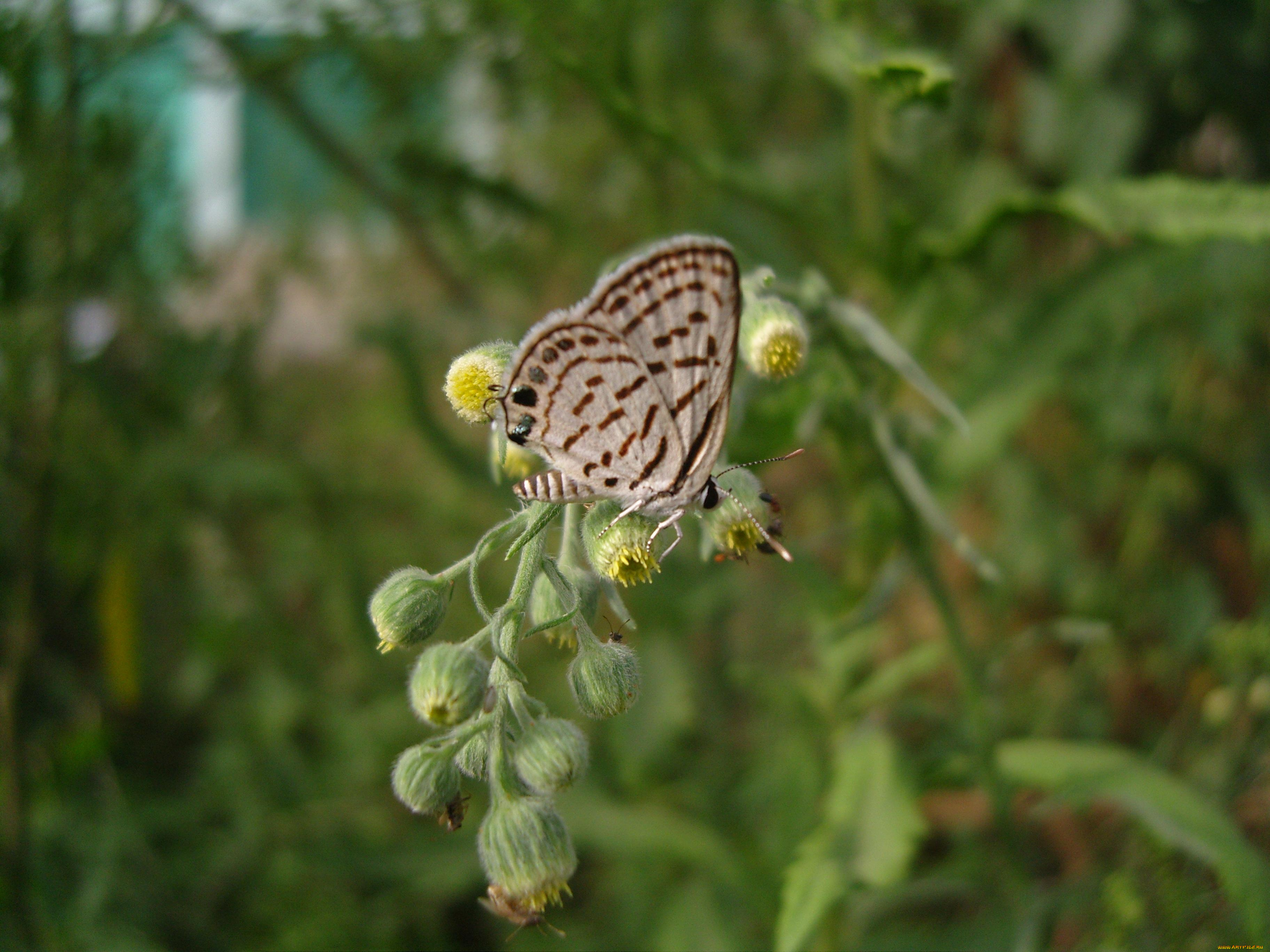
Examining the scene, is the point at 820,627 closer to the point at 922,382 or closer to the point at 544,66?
the point at 922,382

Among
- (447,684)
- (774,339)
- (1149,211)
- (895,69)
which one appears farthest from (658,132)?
(447,684)

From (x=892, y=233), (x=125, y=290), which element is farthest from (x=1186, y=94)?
(x=125, y=290)

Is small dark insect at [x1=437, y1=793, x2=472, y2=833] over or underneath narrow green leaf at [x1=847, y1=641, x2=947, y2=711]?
over

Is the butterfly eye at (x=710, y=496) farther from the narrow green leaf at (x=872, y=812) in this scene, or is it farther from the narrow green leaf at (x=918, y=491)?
the narrow green leaf at (x=872, y=812)

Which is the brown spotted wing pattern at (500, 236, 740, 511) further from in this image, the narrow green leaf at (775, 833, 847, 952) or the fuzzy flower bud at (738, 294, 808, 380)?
the narrow green leaf at (775, 833, 847, 952)

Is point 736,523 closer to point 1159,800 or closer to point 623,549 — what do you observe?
point 623,549

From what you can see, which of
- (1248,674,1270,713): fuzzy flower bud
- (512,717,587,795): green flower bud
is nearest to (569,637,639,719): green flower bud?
(512,717,587,795): green flower bud
